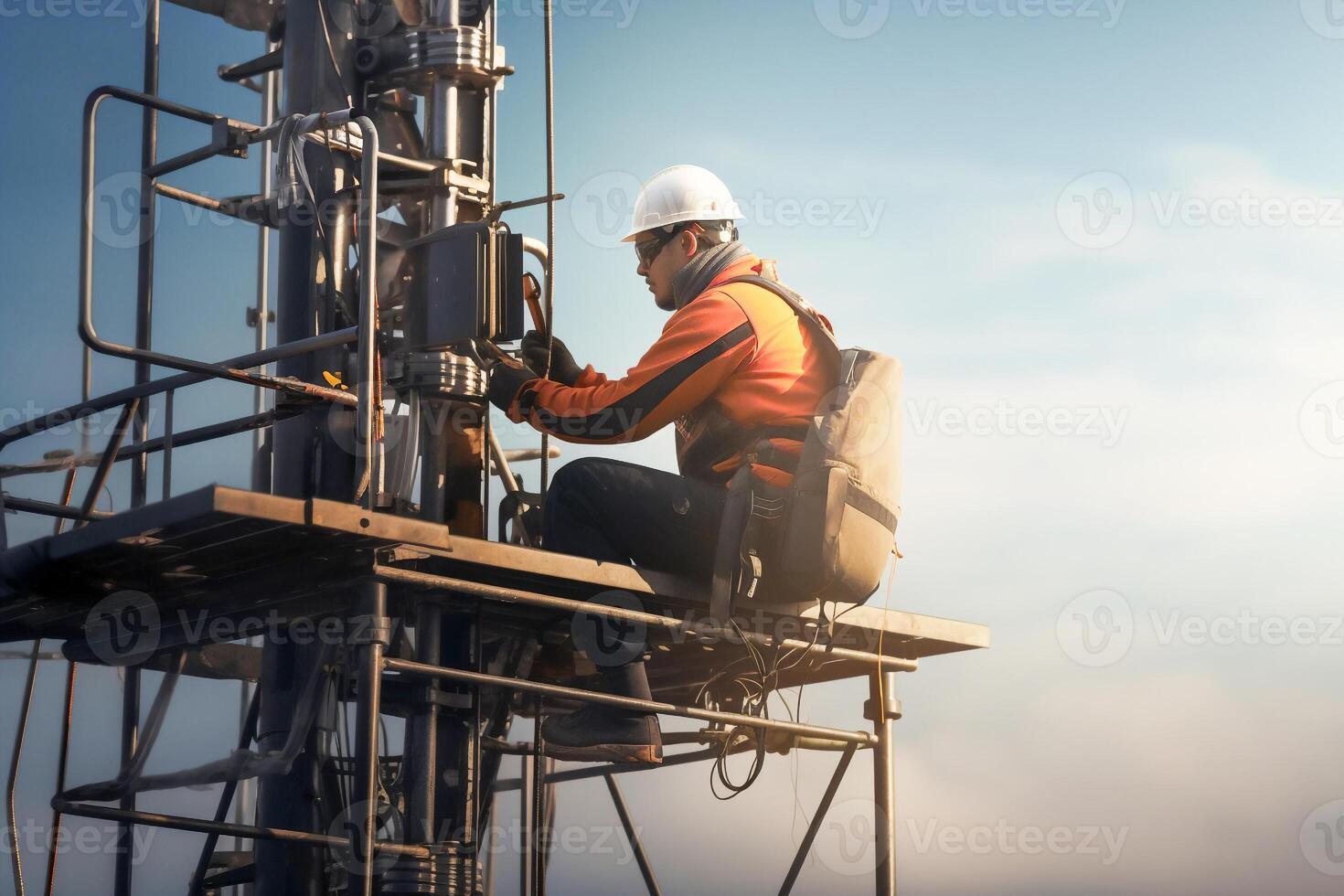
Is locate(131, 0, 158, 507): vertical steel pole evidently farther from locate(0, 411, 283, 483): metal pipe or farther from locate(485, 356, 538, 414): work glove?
locate(485, 356, 538, 414): work glove

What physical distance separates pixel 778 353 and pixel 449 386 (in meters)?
1.53

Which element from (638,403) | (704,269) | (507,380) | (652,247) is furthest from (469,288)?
(652,247)

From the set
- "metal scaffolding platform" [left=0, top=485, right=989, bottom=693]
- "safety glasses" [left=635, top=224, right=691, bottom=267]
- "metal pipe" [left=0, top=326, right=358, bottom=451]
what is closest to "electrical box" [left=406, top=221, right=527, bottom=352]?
"metal pipe" [left=0, top=326, right=358, bottom=451]

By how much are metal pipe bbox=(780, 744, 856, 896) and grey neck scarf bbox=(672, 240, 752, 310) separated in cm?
247

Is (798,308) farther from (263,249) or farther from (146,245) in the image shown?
(263,249)

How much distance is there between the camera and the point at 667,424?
7262 mm

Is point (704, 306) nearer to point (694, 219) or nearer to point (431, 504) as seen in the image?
point (694, 219)

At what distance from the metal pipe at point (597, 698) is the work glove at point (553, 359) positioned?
1.53 meters

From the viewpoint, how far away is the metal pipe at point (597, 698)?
20.5 ft

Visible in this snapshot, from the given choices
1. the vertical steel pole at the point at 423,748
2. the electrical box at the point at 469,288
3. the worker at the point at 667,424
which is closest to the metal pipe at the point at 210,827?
the vertical steel pole at the point at 423,748

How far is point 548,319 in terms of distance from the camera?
790 centimetres

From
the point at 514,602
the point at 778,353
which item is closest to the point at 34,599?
the point at 514,602

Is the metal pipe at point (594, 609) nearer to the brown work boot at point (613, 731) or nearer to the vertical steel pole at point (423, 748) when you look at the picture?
the brown work boot at point (613, 731)

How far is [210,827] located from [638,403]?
8.10 feet
